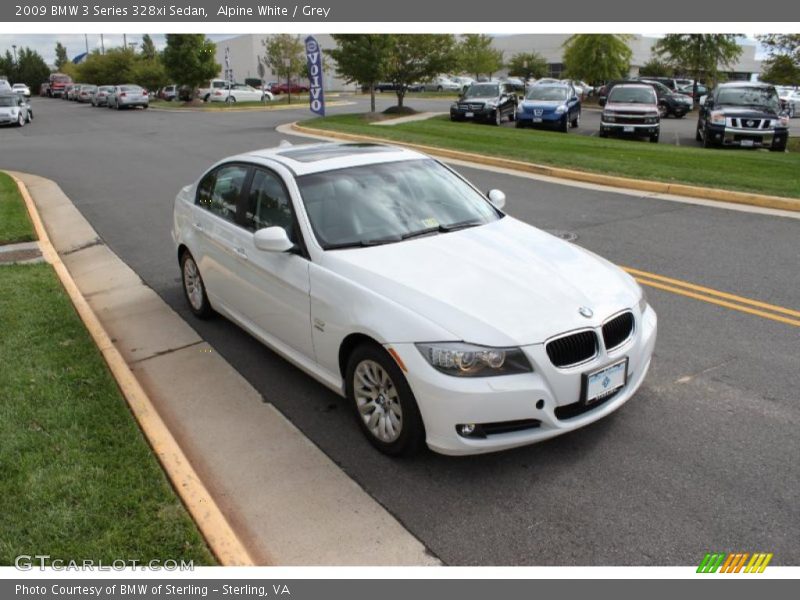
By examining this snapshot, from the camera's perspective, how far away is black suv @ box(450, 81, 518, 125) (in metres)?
25.2

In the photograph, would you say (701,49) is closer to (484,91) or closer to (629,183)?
(484,91)

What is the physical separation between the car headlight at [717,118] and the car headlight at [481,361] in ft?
54.2

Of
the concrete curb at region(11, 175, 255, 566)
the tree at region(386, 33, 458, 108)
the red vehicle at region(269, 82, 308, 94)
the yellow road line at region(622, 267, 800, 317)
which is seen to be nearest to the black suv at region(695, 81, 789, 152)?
the tree at region(386, 33, 458, 108)

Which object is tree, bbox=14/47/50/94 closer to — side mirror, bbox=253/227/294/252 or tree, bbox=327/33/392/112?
tree, bbox=327/33/392/112

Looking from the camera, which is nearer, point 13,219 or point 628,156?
point 13,219

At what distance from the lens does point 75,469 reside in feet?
12.6

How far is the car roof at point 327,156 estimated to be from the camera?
5.17m

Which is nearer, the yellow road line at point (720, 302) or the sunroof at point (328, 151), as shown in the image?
the sunroof at point (328, 151)

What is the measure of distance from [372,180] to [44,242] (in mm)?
6175

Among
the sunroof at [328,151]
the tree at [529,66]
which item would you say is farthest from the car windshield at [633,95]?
the tree at [529,66]

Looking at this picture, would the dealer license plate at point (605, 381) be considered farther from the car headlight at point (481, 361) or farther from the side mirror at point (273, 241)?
the side mirror at point (273, 241)

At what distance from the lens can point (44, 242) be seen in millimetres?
9297

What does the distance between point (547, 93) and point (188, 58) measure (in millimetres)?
32079

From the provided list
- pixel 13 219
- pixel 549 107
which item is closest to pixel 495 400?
pixel 13 219
